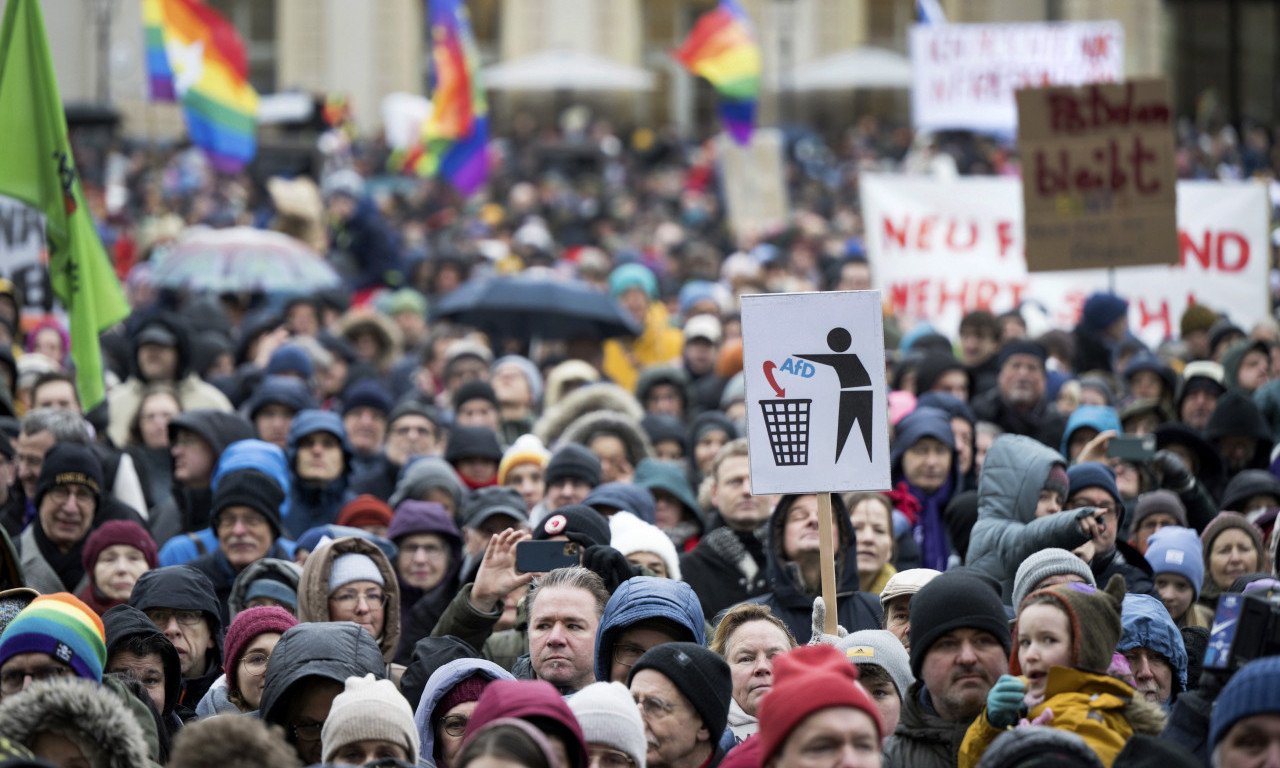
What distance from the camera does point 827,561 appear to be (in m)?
4.89

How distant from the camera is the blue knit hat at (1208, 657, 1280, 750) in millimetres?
3641

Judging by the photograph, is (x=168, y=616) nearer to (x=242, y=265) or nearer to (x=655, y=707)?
(x=655, y=707)

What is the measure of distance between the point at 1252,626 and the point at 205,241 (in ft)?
29.5

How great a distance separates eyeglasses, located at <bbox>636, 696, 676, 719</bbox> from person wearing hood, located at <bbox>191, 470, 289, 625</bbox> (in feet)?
7.86

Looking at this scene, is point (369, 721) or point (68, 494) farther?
point (68, 494)

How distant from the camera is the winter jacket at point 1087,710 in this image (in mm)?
4121

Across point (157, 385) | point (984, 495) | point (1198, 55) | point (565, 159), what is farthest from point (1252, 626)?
point (1198, 55)

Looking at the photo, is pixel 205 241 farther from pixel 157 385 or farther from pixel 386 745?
pixel 386 745

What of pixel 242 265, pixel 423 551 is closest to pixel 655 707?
pixel 423 551

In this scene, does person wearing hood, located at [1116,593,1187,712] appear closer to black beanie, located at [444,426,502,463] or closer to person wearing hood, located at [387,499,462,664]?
person wearing hood, located at [387,499,462,664]

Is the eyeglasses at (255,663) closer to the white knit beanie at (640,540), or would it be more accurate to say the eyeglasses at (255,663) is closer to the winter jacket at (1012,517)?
the white knit beanie at (640,540)

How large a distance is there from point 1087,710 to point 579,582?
5.15 ft

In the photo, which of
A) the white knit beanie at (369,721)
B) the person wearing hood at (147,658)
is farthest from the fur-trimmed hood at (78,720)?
the person wearing hood at (147,658)

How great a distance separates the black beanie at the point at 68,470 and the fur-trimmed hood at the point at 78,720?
2.62 m
